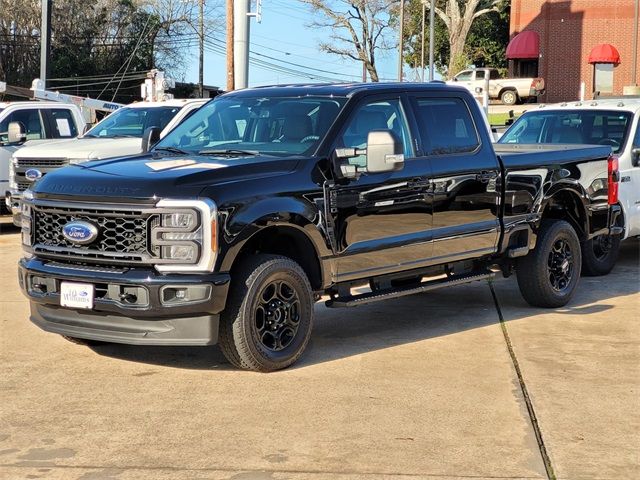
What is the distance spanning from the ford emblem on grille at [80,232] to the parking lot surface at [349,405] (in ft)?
3.19

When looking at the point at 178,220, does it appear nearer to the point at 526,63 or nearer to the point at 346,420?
the point at 346,420

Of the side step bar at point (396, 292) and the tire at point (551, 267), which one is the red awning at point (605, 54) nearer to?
the tire at point (551, 267)

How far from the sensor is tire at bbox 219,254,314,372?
6863mm

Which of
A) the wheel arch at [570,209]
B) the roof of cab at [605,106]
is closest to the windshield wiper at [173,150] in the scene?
the wheel arch at [570,209]

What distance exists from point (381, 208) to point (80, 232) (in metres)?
2.30

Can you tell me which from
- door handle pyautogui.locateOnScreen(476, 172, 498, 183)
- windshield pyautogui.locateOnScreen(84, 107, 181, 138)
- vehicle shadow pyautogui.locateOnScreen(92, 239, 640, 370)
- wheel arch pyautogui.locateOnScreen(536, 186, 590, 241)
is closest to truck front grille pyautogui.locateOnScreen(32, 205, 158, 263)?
vehicle shadow pyautogui.locateOnScreen(92, 239, 640, 370)

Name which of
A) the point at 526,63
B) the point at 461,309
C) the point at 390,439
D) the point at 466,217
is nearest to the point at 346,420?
the point at 390,439

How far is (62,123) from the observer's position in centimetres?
1756

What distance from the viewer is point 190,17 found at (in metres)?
62.2

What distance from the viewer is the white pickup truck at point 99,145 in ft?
48.1

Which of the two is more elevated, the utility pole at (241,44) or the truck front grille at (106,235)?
the utility pole at (241,44)

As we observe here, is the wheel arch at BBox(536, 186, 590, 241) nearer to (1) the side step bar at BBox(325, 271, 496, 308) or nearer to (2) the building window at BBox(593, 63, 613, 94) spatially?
(1) the side step bar at BBox(325, 271, 496, 308)

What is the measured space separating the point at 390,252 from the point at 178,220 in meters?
2.02

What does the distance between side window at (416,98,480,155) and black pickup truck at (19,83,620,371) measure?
0.02 m
